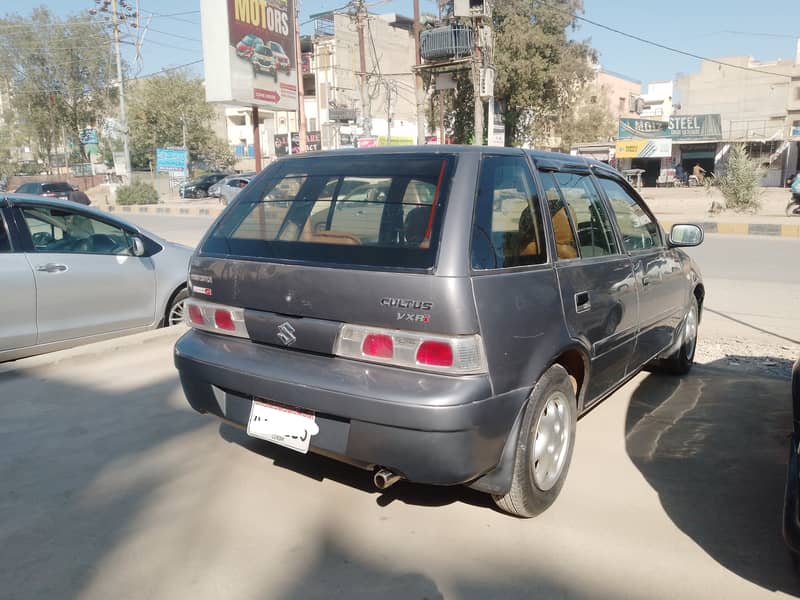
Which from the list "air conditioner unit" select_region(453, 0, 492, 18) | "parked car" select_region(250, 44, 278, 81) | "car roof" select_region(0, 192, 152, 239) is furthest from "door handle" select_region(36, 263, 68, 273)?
"air conditioner unit" select_region(453, 0, 492, 18)

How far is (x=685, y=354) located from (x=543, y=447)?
2.62 meters

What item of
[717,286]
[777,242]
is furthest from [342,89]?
[717,286]

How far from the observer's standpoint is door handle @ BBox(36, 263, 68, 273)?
200 inches

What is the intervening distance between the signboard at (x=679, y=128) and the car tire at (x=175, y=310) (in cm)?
4085

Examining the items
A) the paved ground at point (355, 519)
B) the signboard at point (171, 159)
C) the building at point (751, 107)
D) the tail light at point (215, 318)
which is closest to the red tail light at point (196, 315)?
the tail light at point (215, 318)

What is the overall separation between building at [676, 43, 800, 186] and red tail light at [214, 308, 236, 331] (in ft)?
144

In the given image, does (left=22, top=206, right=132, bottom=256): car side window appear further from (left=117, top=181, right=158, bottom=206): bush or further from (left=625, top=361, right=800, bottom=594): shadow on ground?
(left=117, top=181, right=158, bottom=206): bush

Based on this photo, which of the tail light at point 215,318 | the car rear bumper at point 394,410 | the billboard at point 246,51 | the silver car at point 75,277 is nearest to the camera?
the car rear bumper at point 394,410

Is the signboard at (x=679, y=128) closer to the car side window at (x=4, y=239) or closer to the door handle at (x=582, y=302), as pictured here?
the car side window at (x=4, y=239)

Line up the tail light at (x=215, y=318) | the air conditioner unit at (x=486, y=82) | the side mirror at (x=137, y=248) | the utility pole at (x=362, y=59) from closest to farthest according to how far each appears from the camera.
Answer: the tail light at (x=215, y=318) < the side mirror at (x=137, y=248) < the air conditioner unit at (x=486, y=82) < the utility pole at (x=362, y=59)

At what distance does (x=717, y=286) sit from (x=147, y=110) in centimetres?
4710

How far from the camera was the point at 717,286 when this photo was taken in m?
9.00

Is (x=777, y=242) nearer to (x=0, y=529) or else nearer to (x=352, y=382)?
(x=352, y=382)

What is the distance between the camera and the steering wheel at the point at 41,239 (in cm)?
520
